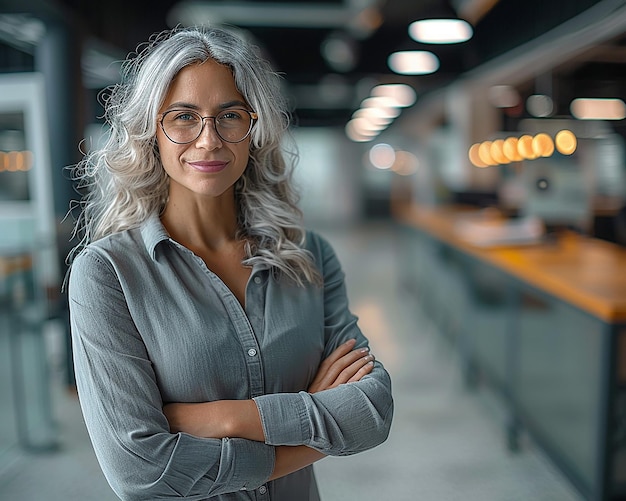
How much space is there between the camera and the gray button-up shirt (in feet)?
4.17

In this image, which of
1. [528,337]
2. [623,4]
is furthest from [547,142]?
[528,337]

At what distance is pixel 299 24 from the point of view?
1112 cm

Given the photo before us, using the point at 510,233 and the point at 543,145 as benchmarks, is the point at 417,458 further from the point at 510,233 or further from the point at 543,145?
the point at 543,145

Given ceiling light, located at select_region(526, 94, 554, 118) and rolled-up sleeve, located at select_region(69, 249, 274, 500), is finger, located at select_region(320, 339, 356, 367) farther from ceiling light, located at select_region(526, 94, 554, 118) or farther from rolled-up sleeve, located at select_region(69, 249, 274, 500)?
→ ceiling light, located at select_region(526, 94, 554, 118)

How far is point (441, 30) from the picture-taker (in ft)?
16.8

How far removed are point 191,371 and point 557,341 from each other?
2852 millimetres

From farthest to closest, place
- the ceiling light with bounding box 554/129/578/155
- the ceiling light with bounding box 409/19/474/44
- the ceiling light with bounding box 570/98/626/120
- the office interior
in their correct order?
1. the ceiling light with bounding box 570/98/626/120
2. the ceiling light with bounding box 409/19/474/44
3. the ceiling light with bounding box 554/129/578/155
4. the office interior

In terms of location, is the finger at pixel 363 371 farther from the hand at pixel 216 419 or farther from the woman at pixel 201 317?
the hand at pixel 216 419

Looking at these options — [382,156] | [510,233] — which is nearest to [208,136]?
[510,233]

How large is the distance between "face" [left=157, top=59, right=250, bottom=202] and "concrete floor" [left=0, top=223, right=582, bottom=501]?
1.02 meters

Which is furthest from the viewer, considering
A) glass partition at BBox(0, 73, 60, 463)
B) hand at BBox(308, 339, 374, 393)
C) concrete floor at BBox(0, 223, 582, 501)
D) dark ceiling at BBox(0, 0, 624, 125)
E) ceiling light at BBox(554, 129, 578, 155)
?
dark ceiling at BBox(0, 0, 624, 125)

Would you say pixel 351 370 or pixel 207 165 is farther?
pixel 351 370

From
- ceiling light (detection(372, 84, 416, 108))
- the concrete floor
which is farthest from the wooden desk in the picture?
ceiling light (detection(372, 84, 416, 108))

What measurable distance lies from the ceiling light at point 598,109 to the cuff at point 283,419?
5767 millimetres
